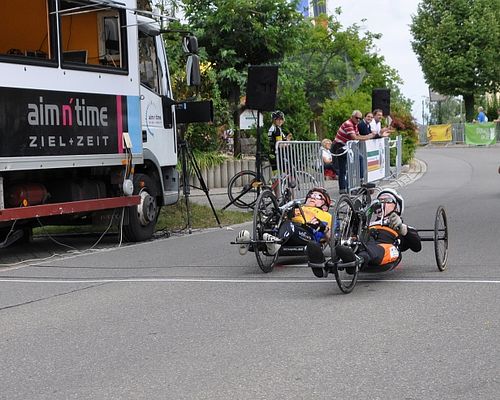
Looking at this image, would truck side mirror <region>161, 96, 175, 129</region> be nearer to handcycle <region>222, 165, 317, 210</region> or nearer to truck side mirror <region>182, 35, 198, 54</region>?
truck side mirror <region>182, 35, 198, 54</region>

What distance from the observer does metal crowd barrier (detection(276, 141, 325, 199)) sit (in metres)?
15.6

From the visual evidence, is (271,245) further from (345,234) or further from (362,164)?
(362,164)

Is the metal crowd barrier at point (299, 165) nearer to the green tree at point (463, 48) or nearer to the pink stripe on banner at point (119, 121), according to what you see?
the pink stripe on banner at point (119, 121)

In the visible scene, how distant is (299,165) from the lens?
53.3ft

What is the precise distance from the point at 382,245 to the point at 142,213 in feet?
17.5

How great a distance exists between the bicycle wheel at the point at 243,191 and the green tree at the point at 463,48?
3681cm

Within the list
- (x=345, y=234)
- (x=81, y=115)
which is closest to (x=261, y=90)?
(x=81, y=115)

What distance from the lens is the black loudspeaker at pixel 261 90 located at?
15.3 metres

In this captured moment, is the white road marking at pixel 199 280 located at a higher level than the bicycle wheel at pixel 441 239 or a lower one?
lower

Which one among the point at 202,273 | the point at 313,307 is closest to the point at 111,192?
the point at 202,273

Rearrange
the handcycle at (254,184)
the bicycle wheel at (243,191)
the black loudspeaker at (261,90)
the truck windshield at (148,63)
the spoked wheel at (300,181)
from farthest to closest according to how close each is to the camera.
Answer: the bicycle wheel at (243,191) → the spoked wheel at (300,181) → the handcycle at (254,184) → the black loudspeaker at (261,90) → the truck windshield at (148,63)

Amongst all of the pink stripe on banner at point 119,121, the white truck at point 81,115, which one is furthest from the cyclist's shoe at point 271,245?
the pink stripe on banner at point 119,121

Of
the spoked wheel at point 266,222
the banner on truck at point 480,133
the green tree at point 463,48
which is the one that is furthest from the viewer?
the green tree at point 463,48

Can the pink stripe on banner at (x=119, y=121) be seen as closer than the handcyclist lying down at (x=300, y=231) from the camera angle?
No
